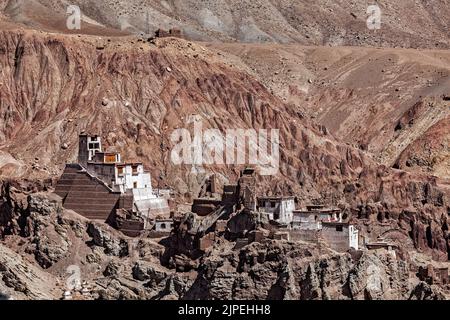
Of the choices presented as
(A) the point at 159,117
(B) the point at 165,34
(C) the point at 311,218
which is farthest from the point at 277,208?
(B) the point at 165,34

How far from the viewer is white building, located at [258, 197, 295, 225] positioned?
116688 millimetres

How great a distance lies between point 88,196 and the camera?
128750mm

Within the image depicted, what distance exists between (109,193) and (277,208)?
1717 centimetres

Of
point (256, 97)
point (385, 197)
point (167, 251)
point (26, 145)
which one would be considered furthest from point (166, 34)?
point (167, 251)

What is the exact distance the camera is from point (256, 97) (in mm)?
170125

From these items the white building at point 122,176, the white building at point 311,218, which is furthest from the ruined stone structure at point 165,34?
the white building at point 311,218

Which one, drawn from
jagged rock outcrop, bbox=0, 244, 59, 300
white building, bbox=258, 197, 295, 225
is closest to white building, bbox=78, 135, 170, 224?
jagged rock outcrop, bbox=0, 244, 59, 300

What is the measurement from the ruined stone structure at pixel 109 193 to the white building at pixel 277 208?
42.1 feet

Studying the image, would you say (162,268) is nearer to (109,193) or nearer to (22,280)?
(22,280)

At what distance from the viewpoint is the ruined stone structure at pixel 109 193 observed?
12706cm

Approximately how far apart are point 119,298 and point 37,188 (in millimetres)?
22423

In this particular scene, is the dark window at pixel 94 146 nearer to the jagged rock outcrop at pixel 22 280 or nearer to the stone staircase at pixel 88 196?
the stone staircase at pixel 88 196
